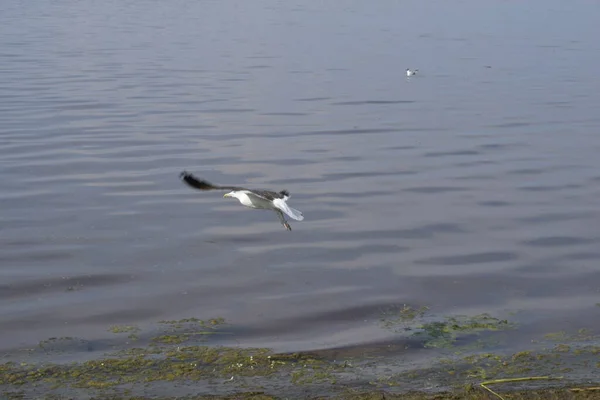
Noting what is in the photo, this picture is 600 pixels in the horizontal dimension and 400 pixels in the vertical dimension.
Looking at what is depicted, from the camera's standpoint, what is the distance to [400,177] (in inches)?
693

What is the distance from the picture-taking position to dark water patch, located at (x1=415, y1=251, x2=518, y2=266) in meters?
12.5

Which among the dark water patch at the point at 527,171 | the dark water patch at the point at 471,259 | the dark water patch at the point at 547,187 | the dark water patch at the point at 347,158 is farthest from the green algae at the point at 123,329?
the dark water patch at the point at 527,171

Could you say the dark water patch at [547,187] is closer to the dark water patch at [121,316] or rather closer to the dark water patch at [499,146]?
the dark water patch at [499,146]

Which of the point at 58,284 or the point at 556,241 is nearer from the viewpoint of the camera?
the point at 58,284

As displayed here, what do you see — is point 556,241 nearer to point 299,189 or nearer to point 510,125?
point 299,189

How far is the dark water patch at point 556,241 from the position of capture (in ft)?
43.9

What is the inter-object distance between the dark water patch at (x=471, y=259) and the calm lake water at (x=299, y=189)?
0.16 feet

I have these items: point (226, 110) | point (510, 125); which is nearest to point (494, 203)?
point (510, 125)

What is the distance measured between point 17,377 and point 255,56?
95.7 ft

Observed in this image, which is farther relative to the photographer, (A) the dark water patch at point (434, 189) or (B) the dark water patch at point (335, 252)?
(A) the dark water patch at point (434, 189)

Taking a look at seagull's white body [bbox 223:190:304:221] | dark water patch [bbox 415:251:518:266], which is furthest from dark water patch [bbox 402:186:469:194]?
seagull's white body [bbox 223:190:304:221]

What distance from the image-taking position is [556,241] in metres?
13.5

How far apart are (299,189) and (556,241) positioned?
186 inches

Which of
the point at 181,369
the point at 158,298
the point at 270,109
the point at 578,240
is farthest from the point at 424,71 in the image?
the point at 181,369
